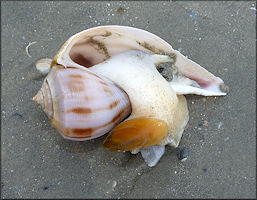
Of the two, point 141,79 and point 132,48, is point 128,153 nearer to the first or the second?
point 141,79

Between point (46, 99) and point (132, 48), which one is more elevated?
point (132, 48)

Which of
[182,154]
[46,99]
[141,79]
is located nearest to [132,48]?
[141,79]

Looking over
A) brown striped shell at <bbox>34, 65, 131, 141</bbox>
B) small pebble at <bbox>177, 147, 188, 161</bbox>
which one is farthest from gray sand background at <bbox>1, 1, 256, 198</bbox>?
brown striped shell at <bbox>34, 65, 131, 141</bbox>

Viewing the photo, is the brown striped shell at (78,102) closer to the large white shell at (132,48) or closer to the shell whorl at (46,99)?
the shell whorl at (46,99)

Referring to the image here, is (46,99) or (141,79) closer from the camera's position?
(46,99)

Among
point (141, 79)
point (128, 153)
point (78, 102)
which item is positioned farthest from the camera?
point (128, 153)

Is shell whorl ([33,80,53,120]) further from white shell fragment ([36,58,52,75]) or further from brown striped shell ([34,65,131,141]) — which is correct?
white shell fragment ([36,58,52,75])
